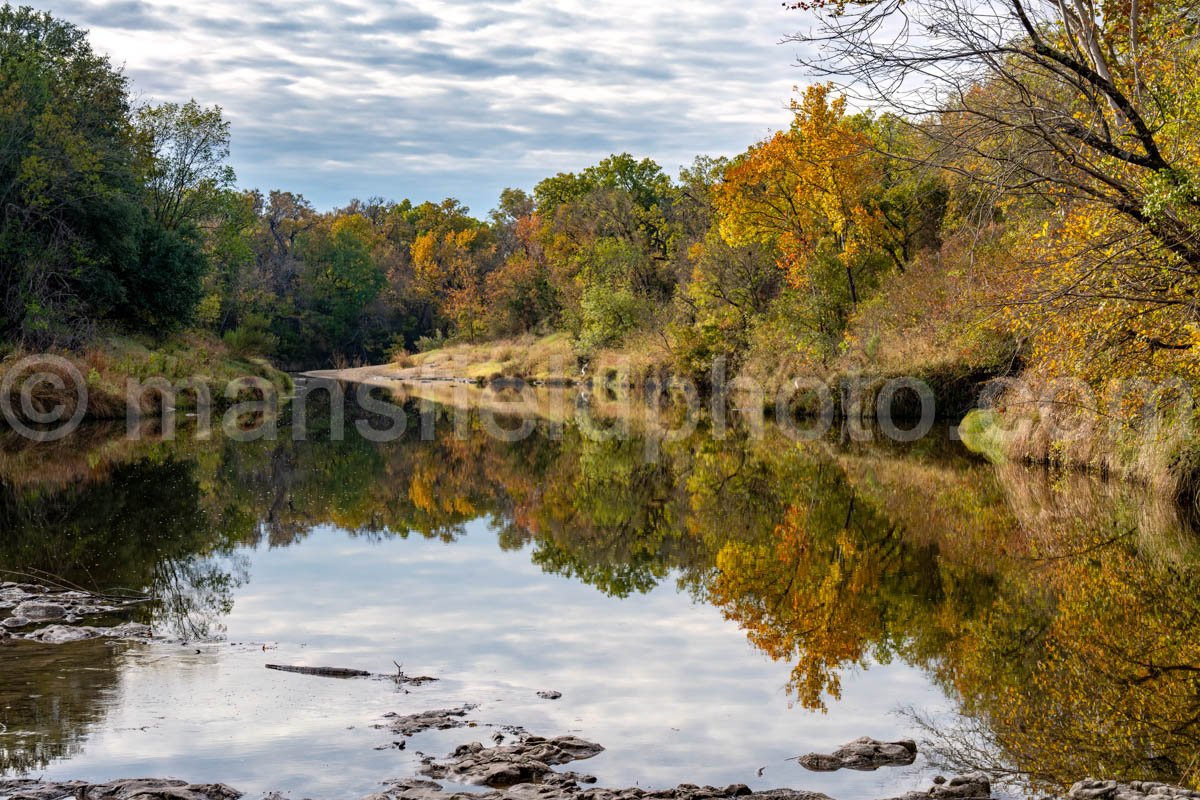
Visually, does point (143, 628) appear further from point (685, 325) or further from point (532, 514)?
point (685, 325)

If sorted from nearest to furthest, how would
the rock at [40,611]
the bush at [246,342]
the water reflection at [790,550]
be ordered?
the water reflection at [790,550]
the rock at [40,611]
the bush at [246,342]

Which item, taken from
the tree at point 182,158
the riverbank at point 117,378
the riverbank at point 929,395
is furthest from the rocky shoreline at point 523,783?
the tree at point 182,158

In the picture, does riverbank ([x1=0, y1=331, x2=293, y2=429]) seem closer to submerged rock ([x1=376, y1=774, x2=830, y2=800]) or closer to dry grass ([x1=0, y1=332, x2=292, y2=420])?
dry grass ([x1=0, y1=332, x2=292, y2=420])

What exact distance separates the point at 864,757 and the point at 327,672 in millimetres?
4283

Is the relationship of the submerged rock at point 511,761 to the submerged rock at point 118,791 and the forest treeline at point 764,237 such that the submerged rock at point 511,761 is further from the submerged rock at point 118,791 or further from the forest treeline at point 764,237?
the forest treeline at point 764,237

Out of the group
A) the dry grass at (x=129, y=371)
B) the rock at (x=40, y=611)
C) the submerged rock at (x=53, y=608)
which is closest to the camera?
the submerged rock at (x=53, y=608)

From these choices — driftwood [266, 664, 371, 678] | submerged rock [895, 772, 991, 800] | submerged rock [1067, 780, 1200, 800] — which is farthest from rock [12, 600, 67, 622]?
submerged rock [1067, 780, 1200, 800]

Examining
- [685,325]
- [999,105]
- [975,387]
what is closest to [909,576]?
[999,105]

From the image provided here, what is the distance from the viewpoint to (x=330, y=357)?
85938 mm

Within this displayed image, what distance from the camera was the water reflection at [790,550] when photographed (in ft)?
26.3

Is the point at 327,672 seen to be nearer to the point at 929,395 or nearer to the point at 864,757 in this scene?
the point at 864,757

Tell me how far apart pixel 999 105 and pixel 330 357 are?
78358 mm

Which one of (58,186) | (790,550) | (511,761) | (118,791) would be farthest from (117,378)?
(511,761)

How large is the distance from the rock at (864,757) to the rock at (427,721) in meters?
2.37
